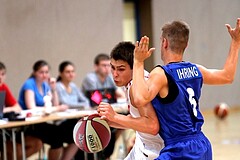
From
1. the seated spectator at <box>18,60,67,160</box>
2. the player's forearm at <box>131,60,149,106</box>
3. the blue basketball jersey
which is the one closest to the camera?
the player's forearm at <box>131,60,149,106</box>

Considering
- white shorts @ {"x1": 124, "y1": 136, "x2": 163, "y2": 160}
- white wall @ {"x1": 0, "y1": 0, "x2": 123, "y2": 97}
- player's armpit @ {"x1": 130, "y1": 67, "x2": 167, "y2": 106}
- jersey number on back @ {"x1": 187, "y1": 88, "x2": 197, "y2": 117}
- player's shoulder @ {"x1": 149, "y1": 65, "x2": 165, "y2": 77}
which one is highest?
white wall @ {"x1": 0, "y1": 0, "x2": 123, "y2": 97}

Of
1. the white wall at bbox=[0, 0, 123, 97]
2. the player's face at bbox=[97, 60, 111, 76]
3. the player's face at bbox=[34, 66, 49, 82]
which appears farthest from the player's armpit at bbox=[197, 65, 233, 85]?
the white wall at bbox=[0, 0, 123, 97]

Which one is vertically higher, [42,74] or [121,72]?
[121,72]

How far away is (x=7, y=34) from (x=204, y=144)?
6.83m

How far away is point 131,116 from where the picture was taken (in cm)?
336

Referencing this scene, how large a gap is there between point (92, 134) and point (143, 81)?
0.90 m

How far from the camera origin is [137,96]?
3.02m

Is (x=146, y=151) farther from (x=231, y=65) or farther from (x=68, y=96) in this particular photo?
(x=68, y=96)

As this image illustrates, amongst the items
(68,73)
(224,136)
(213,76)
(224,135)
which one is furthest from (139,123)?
(224,135)

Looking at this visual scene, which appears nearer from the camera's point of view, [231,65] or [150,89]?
[150,89]

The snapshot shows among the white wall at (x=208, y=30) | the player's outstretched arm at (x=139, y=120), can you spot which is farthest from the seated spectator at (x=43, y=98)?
the white wall at (x=208, y=30)

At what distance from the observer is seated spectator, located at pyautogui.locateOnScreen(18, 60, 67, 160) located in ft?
20.9

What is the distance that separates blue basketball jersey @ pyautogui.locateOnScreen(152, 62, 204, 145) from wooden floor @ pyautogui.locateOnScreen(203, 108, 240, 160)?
377 centimetres

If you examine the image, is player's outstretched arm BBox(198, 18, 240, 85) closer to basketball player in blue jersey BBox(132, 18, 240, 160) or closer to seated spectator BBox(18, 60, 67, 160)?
basketball player in blue jersey BBox(132, 18, 240, 160)
